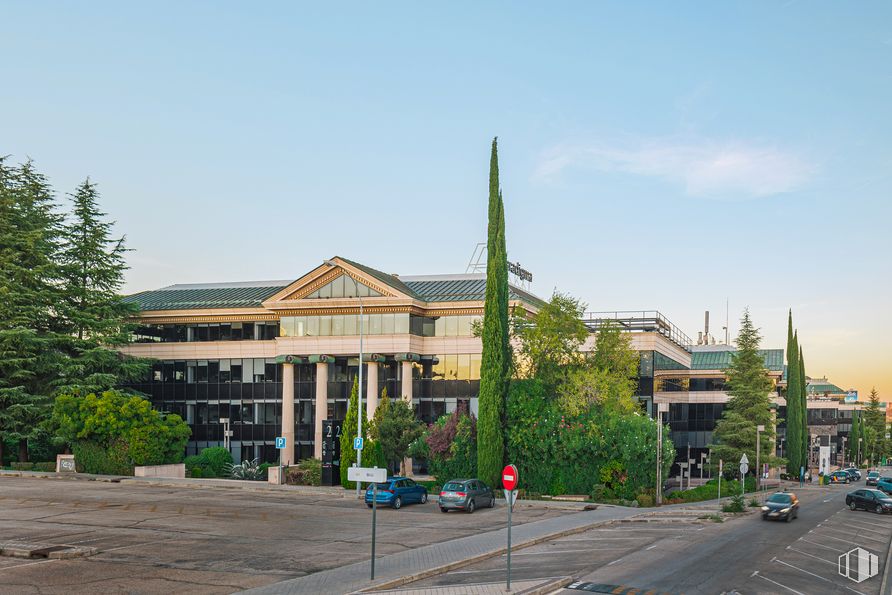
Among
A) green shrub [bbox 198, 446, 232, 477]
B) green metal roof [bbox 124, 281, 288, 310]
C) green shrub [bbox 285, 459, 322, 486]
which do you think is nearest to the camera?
green shrub [bbox 285, 459, 322, 486]

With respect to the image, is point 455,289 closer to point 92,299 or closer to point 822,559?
point 92,299

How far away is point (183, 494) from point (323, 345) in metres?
22.7

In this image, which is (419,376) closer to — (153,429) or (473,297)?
(473,297)

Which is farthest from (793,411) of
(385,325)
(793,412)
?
(385,325)

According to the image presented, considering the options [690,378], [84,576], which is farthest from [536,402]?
[690,378]

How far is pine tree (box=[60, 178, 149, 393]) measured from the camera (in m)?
64.1

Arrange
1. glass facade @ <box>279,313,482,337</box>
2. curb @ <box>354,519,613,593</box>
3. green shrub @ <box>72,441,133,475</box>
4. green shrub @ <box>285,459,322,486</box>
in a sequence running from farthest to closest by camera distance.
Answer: glass facade @ <box>279,313,482,337</box> → green shrub @ <box>72,441,133,475</box> → green shrub @ <box>285,459,322,486</box> → curb @ <box>354,519,613,593</box>

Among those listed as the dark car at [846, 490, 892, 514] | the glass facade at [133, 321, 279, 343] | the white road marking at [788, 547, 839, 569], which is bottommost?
the dark car at [846, 490, 892, 514]

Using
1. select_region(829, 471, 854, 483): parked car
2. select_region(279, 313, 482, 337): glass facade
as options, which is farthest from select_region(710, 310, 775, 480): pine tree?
select_region(279, 313, 482, 337): glass facade

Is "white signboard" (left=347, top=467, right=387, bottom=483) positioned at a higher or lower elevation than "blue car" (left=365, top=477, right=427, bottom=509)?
higher

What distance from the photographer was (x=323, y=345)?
6675 cm

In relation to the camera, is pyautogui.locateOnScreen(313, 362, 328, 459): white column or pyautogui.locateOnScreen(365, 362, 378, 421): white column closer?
pyautogui.locateOnScreen(365, 362, 378, 421): white column

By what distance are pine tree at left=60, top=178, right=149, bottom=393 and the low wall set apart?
401 inches

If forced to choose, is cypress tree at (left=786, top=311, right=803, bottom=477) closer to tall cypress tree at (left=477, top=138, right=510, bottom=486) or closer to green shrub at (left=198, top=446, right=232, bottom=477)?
tall cypress tree at (left=477, top=138, right=510, bottom=486)
